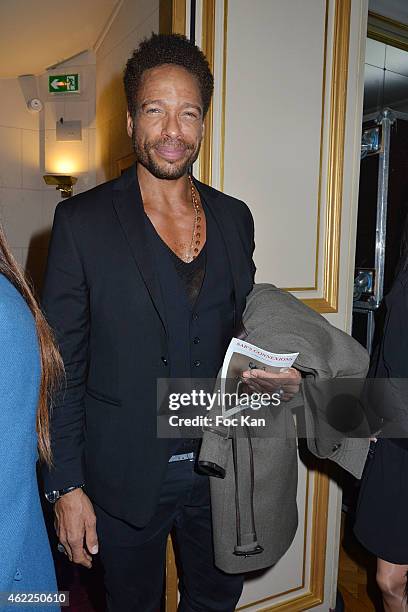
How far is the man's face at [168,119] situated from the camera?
4.47 feet

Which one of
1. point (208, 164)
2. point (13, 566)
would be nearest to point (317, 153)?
point (208, 164)

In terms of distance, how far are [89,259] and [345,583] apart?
2.26m

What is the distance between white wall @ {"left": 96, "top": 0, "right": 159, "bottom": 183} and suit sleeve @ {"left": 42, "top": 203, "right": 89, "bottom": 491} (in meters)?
1.82

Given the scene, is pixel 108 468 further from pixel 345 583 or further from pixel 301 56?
pixel 345 583

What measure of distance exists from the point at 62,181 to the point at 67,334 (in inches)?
131

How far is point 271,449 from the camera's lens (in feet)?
4.84

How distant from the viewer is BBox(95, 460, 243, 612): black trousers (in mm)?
1431

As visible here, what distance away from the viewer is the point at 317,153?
208 cm

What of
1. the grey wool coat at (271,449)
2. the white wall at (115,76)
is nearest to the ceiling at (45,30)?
the white wall at (115,76)

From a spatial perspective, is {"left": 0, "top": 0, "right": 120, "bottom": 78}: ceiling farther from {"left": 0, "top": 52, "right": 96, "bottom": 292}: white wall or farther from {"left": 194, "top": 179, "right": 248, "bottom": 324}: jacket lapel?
{"left": 194, "top": 179, "right": 248, "bottom": 324}: jacket lapel

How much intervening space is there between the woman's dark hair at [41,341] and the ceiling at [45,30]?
3229 millimetres

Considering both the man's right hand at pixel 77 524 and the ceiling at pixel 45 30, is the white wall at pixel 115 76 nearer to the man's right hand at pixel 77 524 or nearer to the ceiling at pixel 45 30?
the ceiling at pixel 45 30

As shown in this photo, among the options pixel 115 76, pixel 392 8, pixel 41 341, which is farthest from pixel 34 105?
pixel 41 341

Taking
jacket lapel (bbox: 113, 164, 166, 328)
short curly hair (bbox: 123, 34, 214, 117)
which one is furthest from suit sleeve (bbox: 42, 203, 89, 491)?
short curly hair (bbox: 123, 34, 214, 117)
